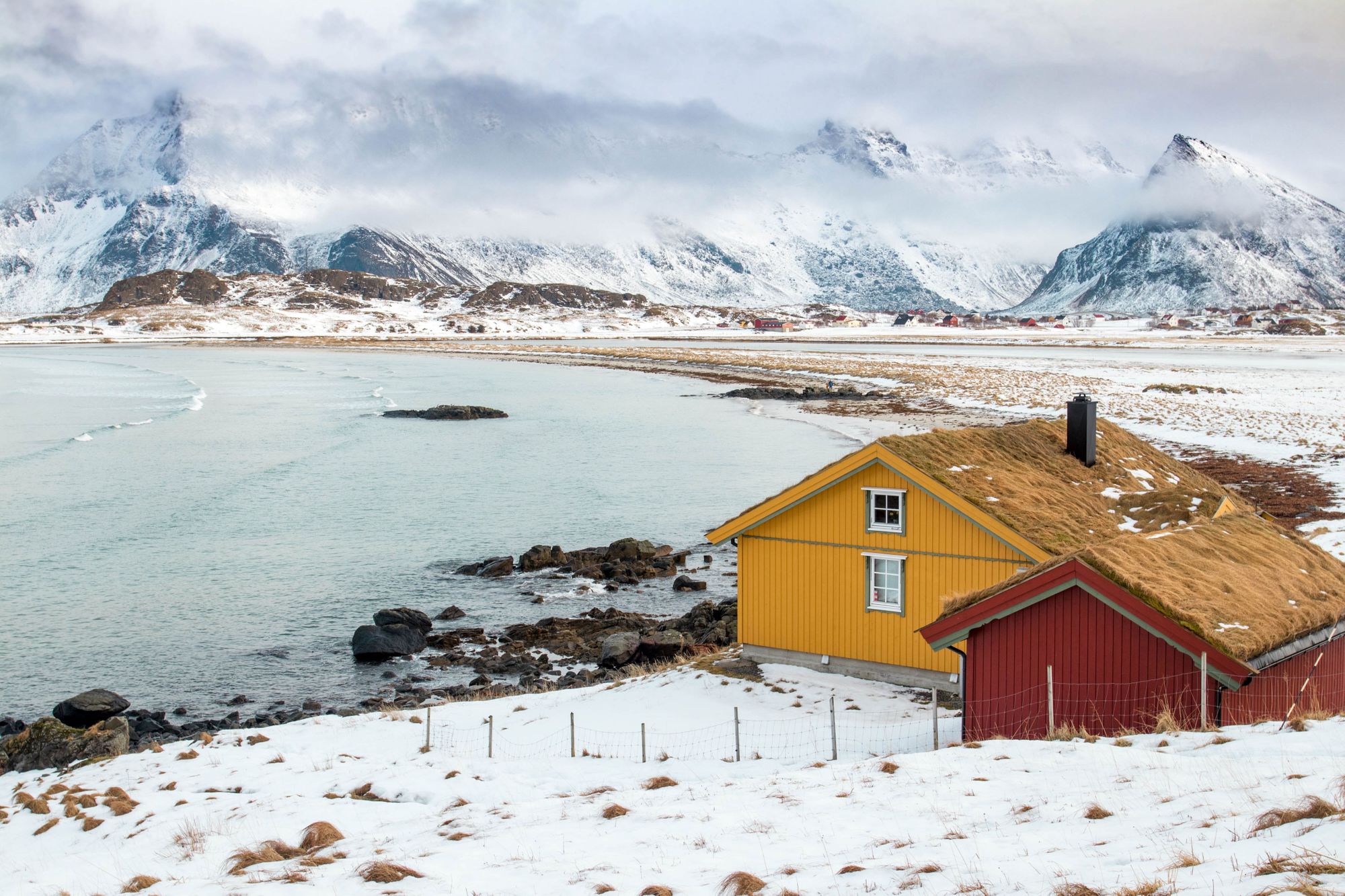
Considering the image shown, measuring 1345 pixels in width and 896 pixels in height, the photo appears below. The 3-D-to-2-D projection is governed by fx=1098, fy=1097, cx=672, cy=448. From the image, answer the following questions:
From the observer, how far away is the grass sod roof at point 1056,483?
60.1ft

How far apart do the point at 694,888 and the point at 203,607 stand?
24.1 meters

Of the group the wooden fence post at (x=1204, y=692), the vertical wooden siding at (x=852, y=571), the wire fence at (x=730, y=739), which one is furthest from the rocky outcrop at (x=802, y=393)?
the wooden fence post at (x=1204, y=692)

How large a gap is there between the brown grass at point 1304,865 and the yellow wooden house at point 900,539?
9.77 metres

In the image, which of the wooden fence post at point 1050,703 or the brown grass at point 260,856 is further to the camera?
the wooden fence post at point 1050,703

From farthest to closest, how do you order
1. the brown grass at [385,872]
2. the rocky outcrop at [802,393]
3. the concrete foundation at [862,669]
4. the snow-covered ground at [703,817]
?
the rocky outcrop at [802,393]
the concrete foundation at [862,669]
the brown grass at [385,872]
the snow-covered ground at [703,817]

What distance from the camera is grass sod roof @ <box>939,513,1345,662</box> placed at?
13.2 metres

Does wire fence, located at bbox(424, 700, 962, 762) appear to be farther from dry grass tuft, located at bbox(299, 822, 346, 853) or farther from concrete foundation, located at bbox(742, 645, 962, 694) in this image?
dry grass tuft, located at bbox(299, 822, 346, 853)

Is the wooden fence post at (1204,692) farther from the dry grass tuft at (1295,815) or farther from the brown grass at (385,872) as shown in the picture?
the brown grass at (385,872)

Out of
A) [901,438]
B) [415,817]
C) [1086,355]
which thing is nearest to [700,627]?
[901,438]

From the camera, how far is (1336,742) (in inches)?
418

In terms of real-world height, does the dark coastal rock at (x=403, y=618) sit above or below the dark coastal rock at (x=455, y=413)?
below

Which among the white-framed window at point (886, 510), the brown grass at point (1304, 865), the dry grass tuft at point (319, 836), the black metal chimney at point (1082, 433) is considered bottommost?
the dry grass tuft at point (319, 836)

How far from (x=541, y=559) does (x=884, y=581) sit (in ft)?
54.6

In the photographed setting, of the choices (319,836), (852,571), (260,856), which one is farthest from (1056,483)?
(260,856)
